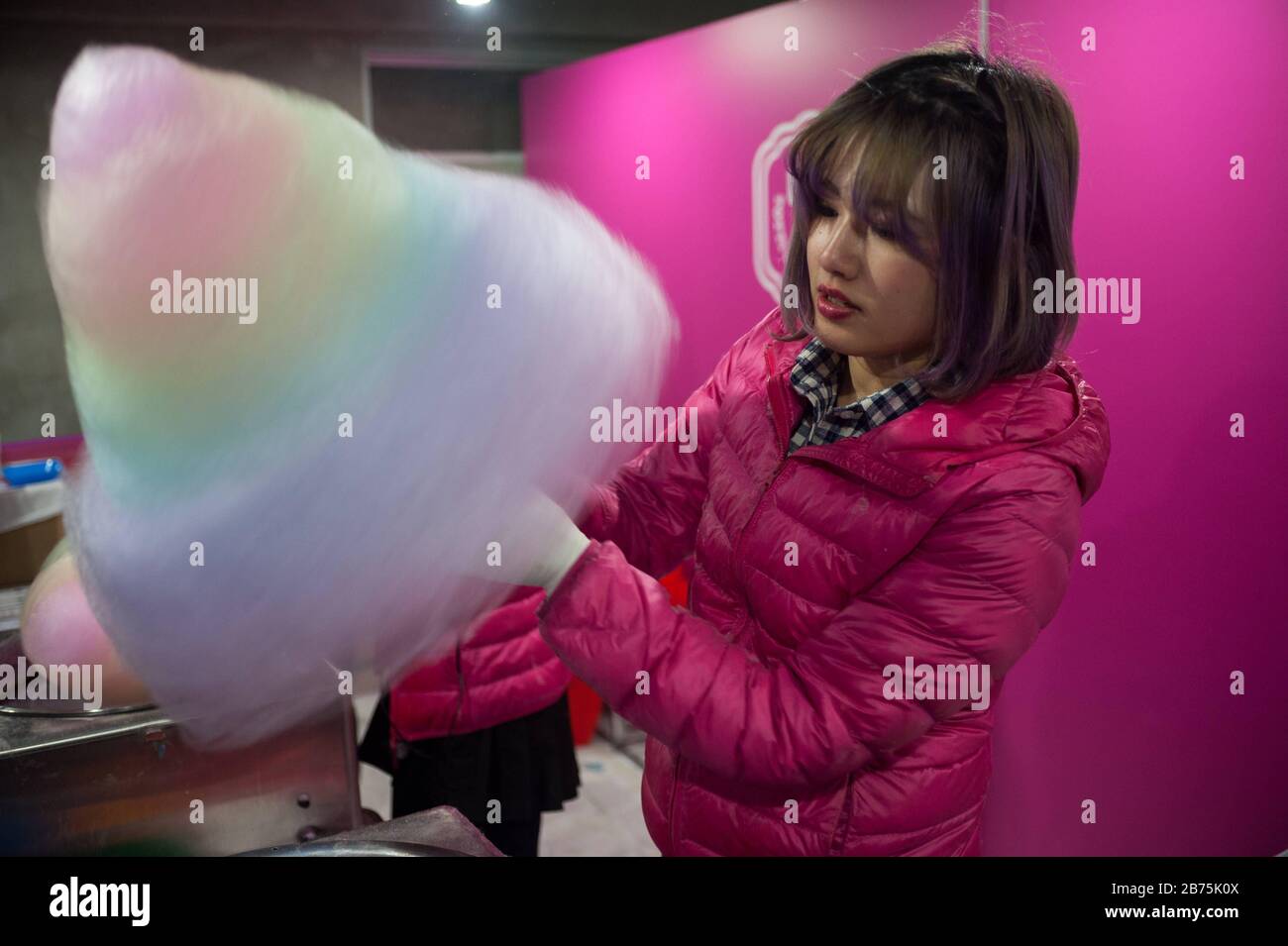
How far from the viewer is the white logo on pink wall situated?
165 cm

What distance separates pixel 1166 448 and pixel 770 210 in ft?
2.55

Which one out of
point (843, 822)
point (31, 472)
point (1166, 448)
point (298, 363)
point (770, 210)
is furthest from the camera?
point (770, 210)

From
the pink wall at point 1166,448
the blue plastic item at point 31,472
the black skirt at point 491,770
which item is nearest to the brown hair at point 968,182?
the pink wall at point 1166,448

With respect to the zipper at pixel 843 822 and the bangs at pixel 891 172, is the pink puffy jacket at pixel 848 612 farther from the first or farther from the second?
the bangs at pixel 891 172

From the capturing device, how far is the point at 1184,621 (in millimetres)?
1229

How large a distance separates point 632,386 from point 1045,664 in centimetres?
92

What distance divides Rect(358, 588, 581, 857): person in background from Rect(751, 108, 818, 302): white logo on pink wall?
0.78m

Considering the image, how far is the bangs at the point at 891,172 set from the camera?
0.62 meters

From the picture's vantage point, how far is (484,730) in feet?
4.07

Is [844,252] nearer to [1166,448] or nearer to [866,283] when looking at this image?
[866,283]

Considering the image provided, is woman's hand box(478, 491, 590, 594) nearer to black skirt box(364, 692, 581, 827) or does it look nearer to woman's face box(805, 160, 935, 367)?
woman's face box(805, 160, 935, 367)

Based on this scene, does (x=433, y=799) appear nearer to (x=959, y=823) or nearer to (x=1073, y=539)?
(x=959, y=823)

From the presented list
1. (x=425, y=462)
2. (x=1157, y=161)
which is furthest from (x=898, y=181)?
(x=1157, y=161)

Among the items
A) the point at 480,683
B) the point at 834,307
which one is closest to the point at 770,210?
the point at 480,683
